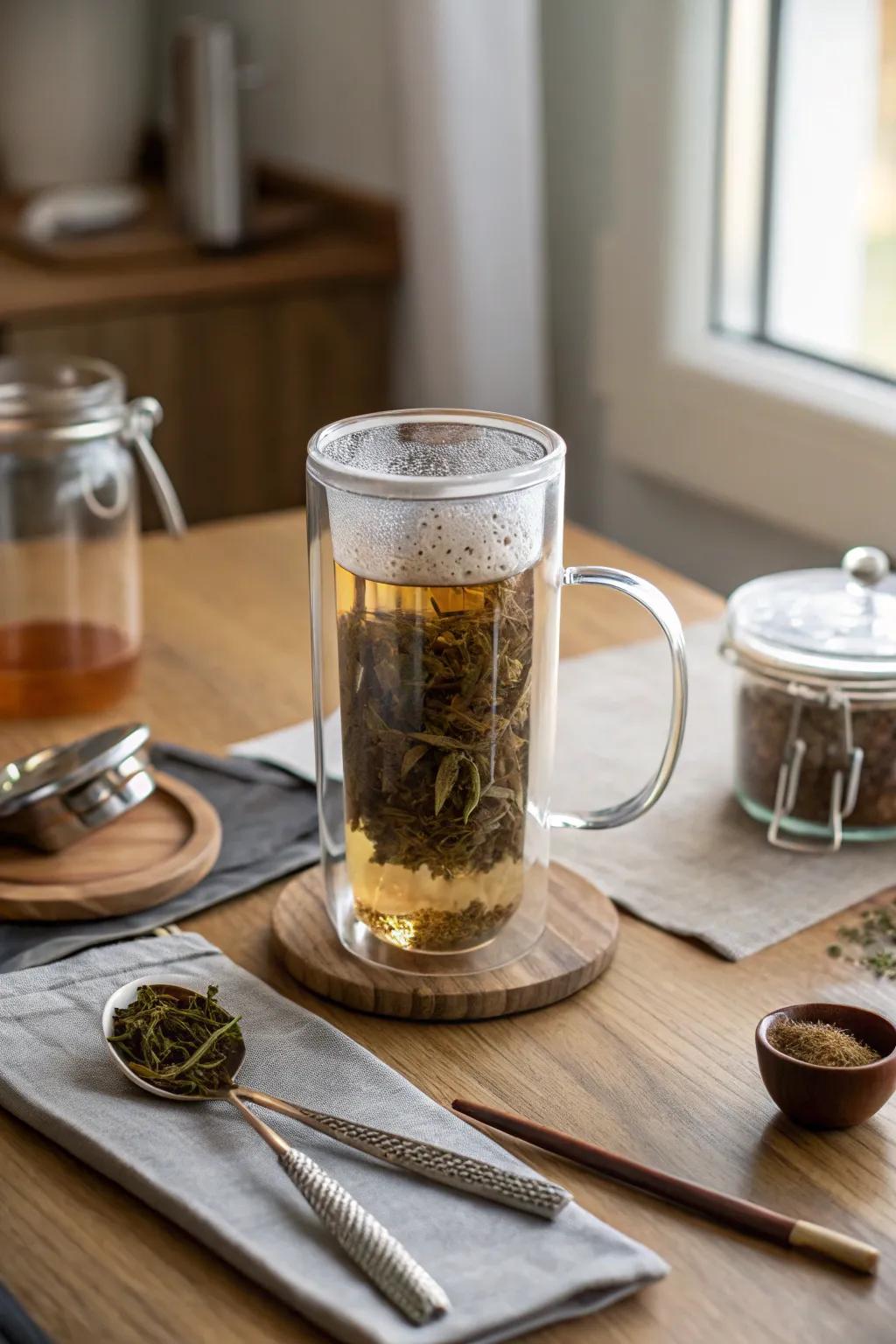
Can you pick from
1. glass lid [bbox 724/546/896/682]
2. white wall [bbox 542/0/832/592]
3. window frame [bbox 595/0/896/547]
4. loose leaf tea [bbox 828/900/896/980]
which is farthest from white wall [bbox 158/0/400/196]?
loose leaf tea [bbox 828/900/896/980]

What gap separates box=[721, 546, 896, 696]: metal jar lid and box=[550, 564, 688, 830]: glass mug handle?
0.14m

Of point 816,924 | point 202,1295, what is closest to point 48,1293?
point 202,1295

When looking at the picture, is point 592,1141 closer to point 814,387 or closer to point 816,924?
point 816,924

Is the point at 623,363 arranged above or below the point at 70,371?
below

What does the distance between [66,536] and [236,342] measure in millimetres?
1005

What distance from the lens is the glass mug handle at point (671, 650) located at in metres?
0.79

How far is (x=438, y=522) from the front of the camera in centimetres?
74

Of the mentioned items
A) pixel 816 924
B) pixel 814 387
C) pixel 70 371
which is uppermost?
pixel 70 371

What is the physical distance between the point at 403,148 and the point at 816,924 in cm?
138

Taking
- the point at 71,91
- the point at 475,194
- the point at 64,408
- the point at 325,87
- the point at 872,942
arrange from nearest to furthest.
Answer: the point at 872,942 < the point at 64,408 < the point at 475,194 < the point at 325,87 < the point at 71,91

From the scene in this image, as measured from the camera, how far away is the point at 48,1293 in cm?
62

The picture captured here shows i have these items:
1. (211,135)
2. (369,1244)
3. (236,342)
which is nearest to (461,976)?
(369,1244)

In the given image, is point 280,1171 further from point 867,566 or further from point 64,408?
point 64,408

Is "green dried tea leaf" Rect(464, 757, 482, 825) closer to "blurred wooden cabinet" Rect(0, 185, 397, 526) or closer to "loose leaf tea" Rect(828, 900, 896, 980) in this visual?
"loose leaf tea" Rect(828, 900, 896, 980)
